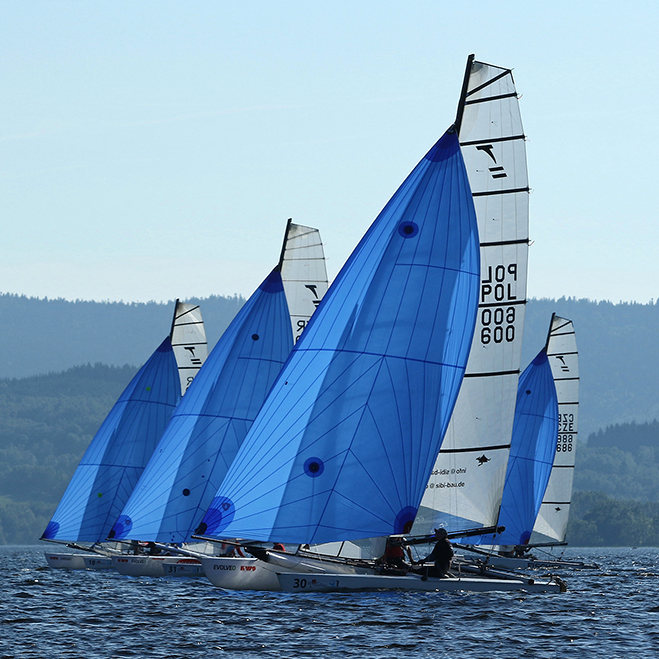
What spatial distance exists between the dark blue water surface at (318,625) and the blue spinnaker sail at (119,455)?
10.8 m

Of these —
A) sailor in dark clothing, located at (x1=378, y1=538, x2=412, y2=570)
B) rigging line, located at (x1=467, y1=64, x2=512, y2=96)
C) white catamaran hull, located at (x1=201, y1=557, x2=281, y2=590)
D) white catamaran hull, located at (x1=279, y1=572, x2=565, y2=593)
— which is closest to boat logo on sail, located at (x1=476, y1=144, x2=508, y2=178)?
rigging line, located at (x1=467, y1=64, x2=512, y2=96)

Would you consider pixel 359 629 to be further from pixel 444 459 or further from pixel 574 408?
pixel 574 408

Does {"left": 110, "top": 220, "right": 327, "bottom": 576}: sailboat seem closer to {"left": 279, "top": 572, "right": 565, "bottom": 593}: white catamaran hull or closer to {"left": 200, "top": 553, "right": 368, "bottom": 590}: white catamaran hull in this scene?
{"left": 200, "top": 553, "right": 368, "bottom": 590}: white catamaran hull

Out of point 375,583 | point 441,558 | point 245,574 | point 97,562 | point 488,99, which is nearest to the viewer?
point 375,583

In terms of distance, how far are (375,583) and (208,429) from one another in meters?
12.9

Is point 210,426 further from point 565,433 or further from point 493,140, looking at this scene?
point 565,433

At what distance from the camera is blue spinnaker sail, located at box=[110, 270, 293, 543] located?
4266 centimetres

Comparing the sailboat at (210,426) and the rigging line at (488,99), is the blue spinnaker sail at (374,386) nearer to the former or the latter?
the rigging line at (488,99)

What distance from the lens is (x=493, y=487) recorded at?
3494 cm

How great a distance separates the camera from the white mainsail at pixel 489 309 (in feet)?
113

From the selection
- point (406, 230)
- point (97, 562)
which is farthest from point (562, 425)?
point (406, 230)

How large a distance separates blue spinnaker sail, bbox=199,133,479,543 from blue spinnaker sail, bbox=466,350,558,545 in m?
22.7

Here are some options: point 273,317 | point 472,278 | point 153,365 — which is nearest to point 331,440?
point 472,278

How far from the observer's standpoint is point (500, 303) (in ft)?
115
